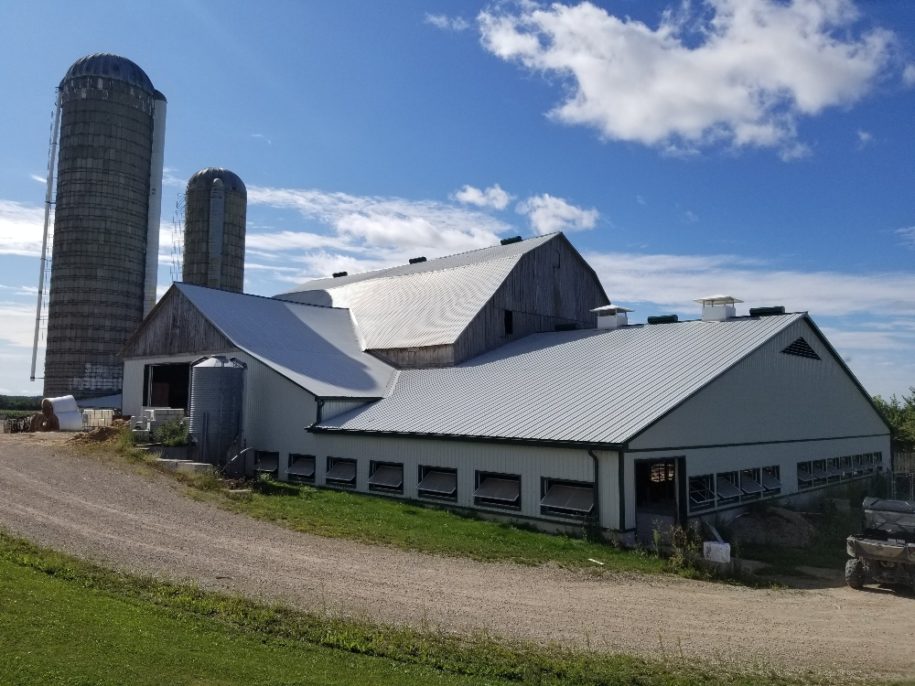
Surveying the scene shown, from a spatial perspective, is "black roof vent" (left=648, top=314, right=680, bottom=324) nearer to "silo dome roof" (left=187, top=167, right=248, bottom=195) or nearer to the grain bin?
the grain bin

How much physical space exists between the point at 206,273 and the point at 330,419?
30321 mm

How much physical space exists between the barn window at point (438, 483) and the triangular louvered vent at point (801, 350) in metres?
14.2

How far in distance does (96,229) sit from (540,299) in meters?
32.2

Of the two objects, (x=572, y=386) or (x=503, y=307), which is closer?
(x=572, y=386)

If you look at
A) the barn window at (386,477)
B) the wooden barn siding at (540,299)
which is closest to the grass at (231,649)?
the barn window at (386,477)

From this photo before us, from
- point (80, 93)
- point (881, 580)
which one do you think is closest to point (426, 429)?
point (881, 580)

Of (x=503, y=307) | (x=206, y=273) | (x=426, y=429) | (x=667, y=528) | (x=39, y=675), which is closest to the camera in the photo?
(x=39, y=675)

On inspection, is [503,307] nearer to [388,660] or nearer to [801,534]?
[801,534]

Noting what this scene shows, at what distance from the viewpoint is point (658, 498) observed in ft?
91.0

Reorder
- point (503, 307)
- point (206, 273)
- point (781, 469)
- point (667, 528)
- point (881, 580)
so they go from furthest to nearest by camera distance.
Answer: point (206, 273) → point (503, 307) → point (781, 469) → point (667, 528) → point (881, 580)

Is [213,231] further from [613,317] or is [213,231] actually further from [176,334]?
[613,317]

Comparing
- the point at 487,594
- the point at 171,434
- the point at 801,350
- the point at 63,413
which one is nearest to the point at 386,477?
the point at 171,434

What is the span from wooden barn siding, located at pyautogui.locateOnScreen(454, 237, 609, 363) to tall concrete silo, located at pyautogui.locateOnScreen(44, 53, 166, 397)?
29.6 m

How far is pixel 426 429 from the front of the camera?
24453mm
